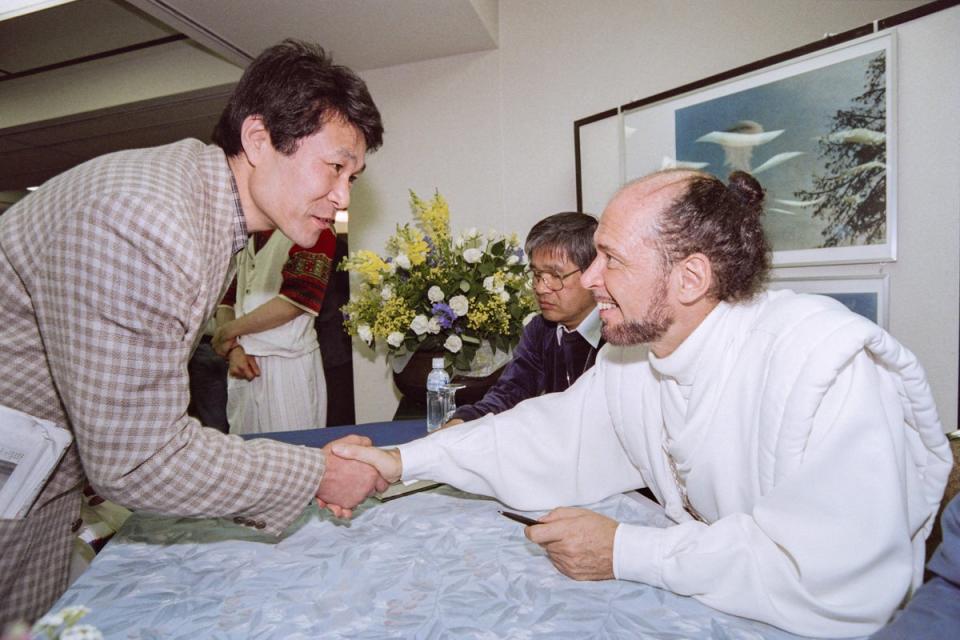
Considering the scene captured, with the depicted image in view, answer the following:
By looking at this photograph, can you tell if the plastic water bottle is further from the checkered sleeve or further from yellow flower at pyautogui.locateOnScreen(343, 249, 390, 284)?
the checkered sleeve

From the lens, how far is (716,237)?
53.6 inches

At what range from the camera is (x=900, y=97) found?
1.94 m

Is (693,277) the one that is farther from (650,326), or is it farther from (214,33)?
(214,33)

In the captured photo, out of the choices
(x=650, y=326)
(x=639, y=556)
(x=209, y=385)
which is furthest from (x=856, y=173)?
(x=209, y=385)

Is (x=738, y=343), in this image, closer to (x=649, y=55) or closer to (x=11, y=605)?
(x=11, y=605)

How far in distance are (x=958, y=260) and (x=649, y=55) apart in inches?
70.5

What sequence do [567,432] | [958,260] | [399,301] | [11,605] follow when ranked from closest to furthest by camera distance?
[11,605]
[567,432]
[958,260]
[399,301]

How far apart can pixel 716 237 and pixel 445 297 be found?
4.55 ft

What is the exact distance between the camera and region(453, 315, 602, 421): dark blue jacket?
2438 mm

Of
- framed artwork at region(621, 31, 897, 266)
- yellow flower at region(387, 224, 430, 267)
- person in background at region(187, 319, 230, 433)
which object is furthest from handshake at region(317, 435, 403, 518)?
person in background at region(187, 319, 230, 433)

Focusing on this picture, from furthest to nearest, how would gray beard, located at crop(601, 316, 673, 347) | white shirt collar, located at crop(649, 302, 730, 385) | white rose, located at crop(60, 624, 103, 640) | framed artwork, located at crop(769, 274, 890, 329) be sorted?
framed artwork, located at crop(769, 274, 890, 329) < gray beard, located at crop(601, 316, 673, 347) < white shirt collar, located at crop(649, 302, 730, 385) < white rose, located at crop(60, 624, 103, 640)

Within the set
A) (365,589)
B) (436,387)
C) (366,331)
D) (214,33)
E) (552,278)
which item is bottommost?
(365,589)

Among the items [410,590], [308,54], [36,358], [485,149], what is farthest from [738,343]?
[485,149]

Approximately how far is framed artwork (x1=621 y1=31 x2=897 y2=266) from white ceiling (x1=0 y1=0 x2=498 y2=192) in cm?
135
